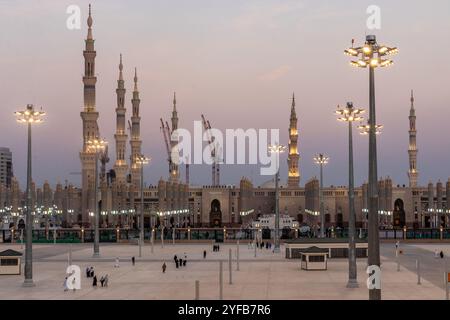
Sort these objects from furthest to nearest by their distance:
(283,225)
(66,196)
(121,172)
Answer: (121,172) < (66,196) < (283,225)

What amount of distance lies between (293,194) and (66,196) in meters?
70.6

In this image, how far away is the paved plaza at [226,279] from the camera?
39500mm

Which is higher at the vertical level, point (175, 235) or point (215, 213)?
point (215, 213)

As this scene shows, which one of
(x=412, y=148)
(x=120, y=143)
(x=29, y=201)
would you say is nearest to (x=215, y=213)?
(x=120, y=143)

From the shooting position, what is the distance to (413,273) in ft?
170

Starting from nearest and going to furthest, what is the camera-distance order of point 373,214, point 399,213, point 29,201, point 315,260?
point 373,214
point 29,201
point 315,260
point 399,213

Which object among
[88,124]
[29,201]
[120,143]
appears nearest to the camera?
[29,201]

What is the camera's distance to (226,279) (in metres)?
47.7

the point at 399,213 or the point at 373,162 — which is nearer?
the point at 373,162

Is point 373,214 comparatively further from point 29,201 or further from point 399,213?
point 399,213

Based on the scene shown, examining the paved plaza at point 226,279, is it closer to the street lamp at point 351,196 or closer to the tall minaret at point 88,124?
the street lamp at point 351,196

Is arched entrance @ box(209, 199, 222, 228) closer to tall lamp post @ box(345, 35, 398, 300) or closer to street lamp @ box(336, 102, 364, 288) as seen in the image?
street lamp @ box(336, 102, 364, 288)
